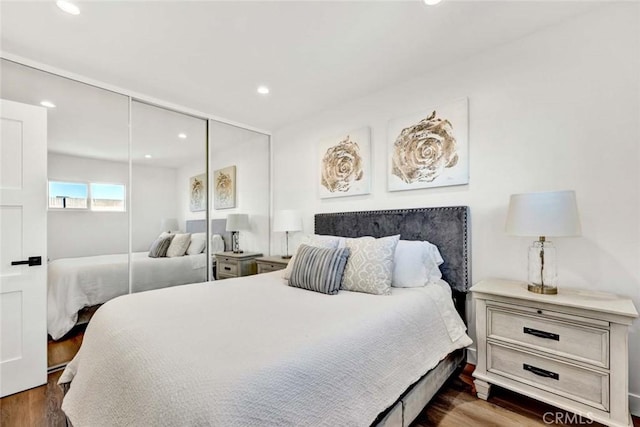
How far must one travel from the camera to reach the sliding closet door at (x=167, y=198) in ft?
9.34

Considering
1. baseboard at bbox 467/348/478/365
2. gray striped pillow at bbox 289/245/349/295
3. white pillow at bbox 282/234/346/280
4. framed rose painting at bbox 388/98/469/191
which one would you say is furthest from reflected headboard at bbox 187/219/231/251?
baseboard at bbox 467/348/478/365

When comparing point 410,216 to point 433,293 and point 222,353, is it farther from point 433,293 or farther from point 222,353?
point 222,353

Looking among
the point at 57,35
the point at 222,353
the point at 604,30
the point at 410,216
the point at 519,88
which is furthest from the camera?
Answer: the point at 410,216

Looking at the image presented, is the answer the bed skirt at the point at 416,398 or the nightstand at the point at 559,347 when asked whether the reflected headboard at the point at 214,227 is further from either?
the nightstand at the point at 559,347

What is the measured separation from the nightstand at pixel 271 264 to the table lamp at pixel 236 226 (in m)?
0.40

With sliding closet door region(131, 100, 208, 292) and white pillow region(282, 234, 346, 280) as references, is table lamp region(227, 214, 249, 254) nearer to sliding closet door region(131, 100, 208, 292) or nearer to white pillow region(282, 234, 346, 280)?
sliding closet door region(131, 100, 208, 292)

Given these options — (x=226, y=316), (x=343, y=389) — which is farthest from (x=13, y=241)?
(x=343, y=389)

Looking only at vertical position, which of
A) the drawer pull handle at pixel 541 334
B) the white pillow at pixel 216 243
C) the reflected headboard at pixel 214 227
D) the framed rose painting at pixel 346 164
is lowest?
the drawer pull handle at pixel 541 334

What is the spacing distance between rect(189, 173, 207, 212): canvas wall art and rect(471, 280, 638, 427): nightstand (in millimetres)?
2902

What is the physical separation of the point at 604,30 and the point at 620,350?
196cm

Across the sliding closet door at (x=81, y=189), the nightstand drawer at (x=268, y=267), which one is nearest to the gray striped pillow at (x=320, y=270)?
the nightstand drawer at (x=268, y=267)

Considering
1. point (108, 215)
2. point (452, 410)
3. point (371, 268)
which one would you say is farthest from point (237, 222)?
point (452, 410)

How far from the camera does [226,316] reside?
1508 millimetres

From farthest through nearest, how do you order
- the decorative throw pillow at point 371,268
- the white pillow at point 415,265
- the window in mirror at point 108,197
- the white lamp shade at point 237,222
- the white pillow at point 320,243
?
the white lamp shade at point 237,222, the window in mirror at point 108,197, the white pillow at point 320,243, the white pillow at point 415,265, the decorative throw pillow at point 371,268
